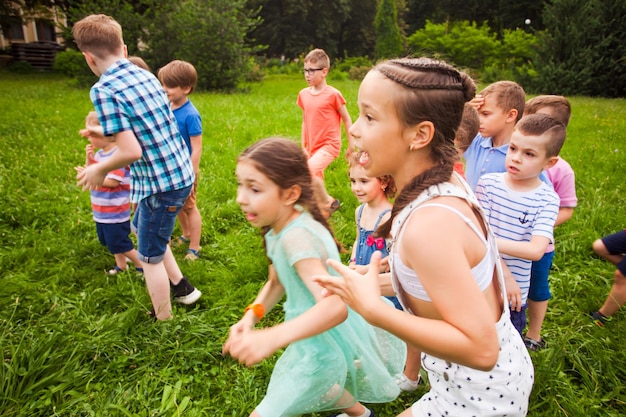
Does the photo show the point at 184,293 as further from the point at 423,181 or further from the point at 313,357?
the point at 423,181

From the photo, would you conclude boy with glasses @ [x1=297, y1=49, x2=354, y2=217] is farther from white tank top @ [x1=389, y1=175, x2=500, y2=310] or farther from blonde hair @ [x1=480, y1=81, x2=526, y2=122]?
white tank top @ [x1=389, y1=175, x2=500, y2=310]

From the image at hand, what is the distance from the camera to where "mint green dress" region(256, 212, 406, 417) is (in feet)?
6.25

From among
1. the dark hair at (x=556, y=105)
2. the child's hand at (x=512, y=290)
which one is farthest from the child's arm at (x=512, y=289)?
the dark hair at (x=556, y=105)

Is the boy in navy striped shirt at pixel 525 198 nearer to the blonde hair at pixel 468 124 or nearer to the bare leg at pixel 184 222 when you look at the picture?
the blonde hair at pixel 468 124

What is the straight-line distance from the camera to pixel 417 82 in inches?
51.9

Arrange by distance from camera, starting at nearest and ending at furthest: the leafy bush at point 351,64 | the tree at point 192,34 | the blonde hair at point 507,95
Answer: the blonde hair at point 507,95 < the tree at point 192,34 < the leafy bush at point 351,64

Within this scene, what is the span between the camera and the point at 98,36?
273cm

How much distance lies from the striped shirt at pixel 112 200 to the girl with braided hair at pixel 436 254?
2.81 m

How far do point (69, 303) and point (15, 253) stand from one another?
3.83ft

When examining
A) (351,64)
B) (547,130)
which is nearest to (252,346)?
(547,130)

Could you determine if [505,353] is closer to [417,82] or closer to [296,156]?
[417,82]

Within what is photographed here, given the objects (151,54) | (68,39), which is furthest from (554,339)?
(68,39)

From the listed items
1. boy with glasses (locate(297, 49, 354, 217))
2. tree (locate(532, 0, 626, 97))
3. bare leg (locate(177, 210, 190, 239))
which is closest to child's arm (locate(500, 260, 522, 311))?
boy with glasses (locate(297, 49, 354, 217))

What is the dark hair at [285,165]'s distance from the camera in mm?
1993
